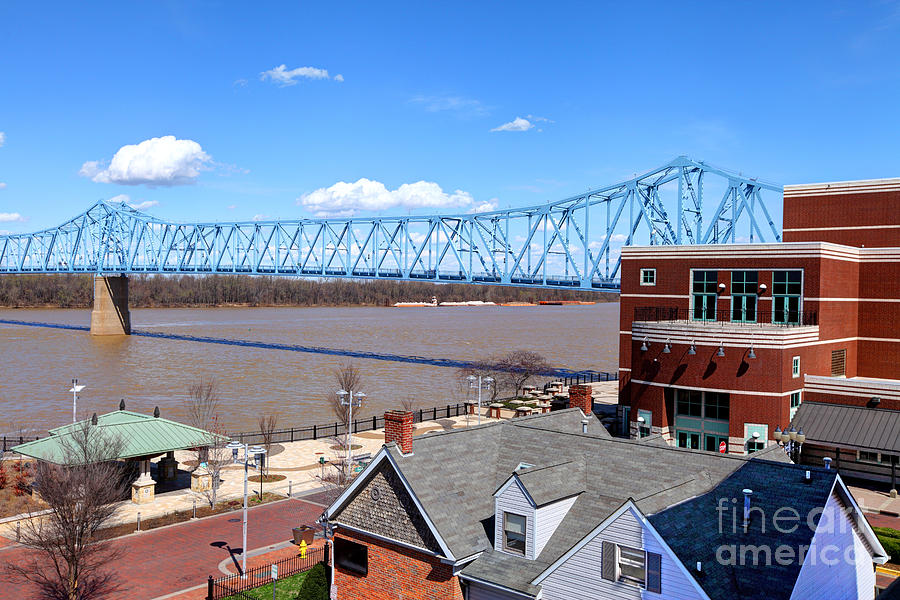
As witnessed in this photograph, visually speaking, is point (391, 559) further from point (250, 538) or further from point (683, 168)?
point (683, 168)

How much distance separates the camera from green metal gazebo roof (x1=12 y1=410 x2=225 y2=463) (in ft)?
84.7

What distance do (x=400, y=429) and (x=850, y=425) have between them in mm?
20338

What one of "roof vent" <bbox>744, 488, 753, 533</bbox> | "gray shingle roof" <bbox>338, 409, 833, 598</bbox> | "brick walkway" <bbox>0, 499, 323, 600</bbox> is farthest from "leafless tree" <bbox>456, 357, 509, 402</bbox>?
"roof vent" <bbox>744, 488, 753, 533</bbox>

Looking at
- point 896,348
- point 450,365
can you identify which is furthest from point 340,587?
point 450,365

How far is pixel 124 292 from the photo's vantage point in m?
133

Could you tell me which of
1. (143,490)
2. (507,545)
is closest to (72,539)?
(507,545)

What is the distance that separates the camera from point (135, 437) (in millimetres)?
27281

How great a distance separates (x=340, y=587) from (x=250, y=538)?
22.3 feet

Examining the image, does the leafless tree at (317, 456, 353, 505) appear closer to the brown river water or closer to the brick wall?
the brick wall

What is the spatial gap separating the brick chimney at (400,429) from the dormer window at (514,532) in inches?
106

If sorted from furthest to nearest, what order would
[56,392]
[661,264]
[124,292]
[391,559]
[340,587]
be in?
[124,292] → [56,392] → [661,264] → [340,587] → [391,559]

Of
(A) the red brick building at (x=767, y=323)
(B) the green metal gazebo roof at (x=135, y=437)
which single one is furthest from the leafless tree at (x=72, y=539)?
(A) the red brick building at (x=767, y=323)

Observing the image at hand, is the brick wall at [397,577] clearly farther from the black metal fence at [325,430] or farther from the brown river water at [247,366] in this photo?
the brown river water at [247,366]

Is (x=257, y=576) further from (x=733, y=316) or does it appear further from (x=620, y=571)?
(x=733, y=316)
